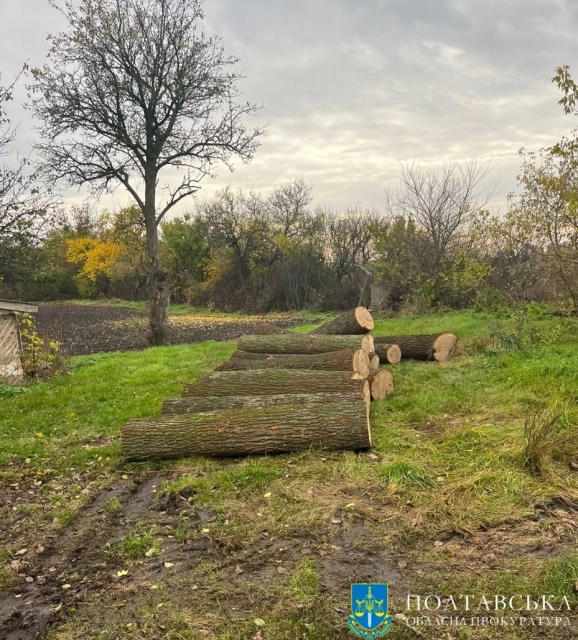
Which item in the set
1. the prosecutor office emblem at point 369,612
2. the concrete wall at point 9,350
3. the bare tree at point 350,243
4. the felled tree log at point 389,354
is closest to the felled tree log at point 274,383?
the felled tree log at point 389,354

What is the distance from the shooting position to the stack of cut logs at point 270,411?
5406mm

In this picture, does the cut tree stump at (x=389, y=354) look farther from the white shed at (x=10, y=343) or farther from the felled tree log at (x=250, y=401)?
the white shed at (x=10, y=343)

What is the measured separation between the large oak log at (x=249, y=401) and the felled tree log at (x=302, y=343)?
2553mm

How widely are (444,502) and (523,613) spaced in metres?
1.30

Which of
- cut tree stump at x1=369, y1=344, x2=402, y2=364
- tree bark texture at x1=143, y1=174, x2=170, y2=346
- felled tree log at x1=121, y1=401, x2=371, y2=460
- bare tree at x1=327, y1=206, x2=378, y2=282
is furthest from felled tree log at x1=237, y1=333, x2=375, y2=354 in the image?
bare tree at x1=327, y1=206, x2=378, y2=282

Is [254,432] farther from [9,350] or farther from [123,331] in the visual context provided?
[123,331]

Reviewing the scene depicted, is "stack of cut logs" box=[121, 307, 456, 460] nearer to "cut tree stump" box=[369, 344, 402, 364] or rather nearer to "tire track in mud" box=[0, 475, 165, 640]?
"tire track in mud" box=[0, 475, 165, 640]

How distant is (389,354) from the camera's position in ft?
32.1

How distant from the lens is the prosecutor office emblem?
2.71m

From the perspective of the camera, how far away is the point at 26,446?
20.9ft

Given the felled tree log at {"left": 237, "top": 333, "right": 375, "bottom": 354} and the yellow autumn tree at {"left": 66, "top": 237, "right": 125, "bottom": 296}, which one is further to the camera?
the yellow autumn tree at {"left": 66, "top": 237, "right": 125, "bottom": 296}

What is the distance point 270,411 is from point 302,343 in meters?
3.76

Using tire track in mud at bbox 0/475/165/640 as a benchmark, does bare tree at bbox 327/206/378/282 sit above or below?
above

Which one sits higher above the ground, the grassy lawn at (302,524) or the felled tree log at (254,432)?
the felled tree log at (254,432)
